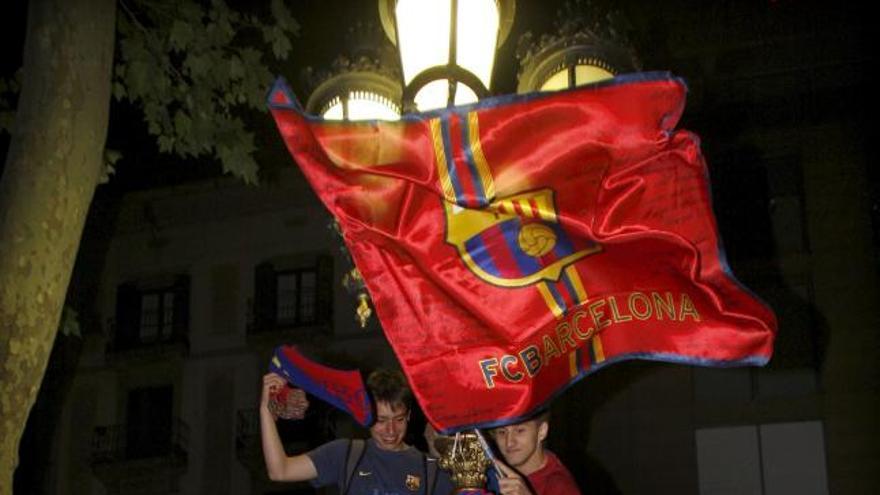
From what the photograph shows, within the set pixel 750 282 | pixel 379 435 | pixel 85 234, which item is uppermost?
pixel 85 234

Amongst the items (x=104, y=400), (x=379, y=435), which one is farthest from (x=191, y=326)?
(x=379, y=435)

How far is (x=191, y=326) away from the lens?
2620 cm

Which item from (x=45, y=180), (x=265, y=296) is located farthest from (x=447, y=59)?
(x=265, y=296)

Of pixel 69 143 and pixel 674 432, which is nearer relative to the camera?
pixel 69 143

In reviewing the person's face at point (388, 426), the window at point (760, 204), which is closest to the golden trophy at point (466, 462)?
the person's face at point (388, 426)

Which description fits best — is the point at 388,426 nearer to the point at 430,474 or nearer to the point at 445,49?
the point at 430,474

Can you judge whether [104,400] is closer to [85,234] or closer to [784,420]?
[85,234]

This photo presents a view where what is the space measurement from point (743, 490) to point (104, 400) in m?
14.0

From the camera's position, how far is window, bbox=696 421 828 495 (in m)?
19.1

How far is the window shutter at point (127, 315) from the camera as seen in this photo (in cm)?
2645

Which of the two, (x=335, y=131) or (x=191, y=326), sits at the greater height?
(x=191, y=326)

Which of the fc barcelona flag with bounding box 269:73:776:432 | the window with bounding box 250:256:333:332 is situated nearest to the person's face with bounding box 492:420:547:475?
the fc barcelona flag with bounding box 269:73:776:432

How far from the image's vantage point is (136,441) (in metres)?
25.7

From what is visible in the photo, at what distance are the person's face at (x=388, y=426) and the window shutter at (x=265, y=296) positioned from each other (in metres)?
18.8
